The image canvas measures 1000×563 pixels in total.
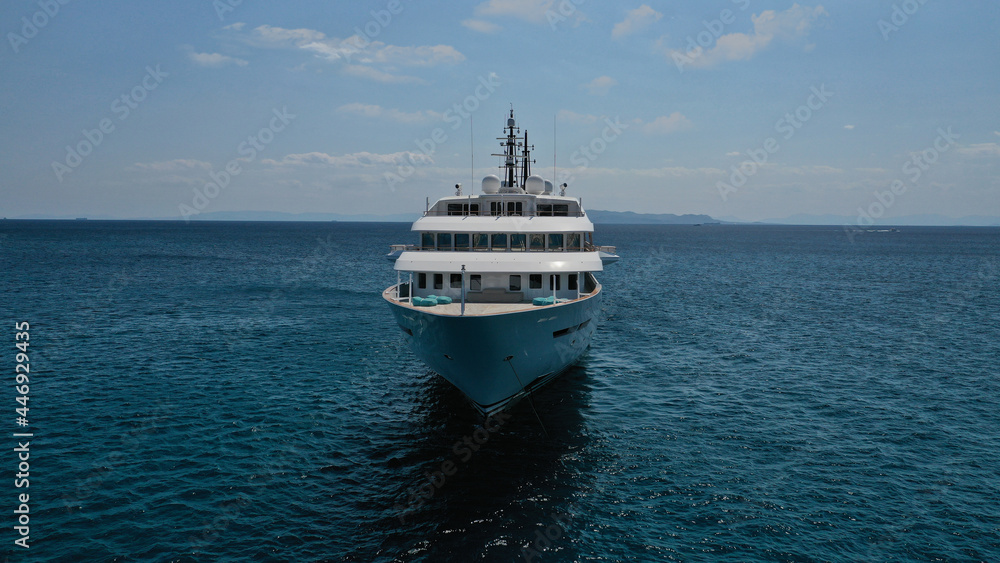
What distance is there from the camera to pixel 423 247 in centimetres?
3028

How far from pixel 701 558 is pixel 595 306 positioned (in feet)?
54.0

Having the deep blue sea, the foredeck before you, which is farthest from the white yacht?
the deep blue sea

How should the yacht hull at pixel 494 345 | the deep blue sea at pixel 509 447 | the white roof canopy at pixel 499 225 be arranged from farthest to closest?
the white roof canopy at pixel 499 225 < the yacht hull at pixel 494 345 < the deep blue sea at pixel 509 447

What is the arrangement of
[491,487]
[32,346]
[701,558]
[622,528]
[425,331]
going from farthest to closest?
[32,346]
[425,331]
[491,487]
[622,528]
[701,558]

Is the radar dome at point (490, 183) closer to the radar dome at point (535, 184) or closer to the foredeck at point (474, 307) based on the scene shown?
the radar dome at point (535, 184)

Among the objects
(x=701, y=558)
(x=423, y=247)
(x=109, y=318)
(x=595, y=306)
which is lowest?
(x=701, y=558)

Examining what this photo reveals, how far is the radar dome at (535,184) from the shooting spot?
34875 mm

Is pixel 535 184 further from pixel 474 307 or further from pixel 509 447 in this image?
pixel 509 447

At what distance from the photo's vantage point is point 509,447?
71.4 feet

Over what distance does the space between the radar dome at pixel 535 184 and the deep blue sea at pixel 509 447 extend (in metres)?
11.5

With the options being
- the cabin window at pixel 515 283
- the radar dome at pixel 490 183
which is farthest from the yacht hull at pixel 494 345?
the radar dome at pixel 490 183

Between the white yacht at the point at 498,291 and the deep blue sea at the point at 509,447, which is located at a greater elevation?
the white yacht at the point at 498,291

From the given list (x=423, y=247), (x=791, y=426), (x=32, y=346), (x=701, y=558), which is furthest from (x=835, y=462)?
(x=32, y=346)

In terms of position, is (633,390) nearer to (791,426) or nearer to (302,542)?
(791,426)
